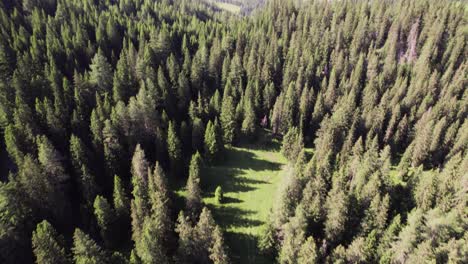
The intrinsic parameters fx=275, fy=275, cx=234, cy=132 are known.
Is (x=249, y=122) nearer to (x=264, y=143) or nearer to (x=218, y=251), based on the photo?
(x=264, y=143)

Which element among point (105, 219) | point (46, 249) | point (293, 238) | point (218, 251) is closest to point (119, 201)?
point (105, 219)

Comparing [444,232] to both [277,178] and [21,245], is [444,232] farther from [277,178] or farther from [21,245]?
[21,245]

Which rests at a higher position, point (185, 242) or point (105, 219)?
point (185, 242)

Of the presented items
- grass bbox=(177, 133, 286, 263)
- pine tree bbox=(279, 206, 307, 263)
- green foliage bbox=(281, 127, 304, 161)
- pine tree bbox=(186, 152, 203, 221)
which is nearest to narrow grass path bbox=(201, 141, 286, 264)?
grass bbox=(177, 133, 286, 263)

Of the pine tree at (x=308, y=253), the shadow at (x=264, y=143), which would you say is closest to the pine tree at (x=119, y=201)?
the pine tree at (x=308, y=253)

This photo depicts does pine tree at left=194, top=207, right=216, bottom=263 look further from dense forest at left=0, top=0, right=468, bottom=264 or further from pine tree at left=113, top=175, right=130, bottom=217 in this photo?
pine tree at left=113, top=175, right=130, bottom=217

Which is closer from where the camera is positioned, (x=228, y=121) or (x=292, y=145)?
(x=292, y=145)

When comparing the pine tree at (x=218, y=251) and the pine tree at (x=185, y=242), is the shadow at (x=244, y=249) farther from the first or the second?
the pine tree at (x=185, y=242)
